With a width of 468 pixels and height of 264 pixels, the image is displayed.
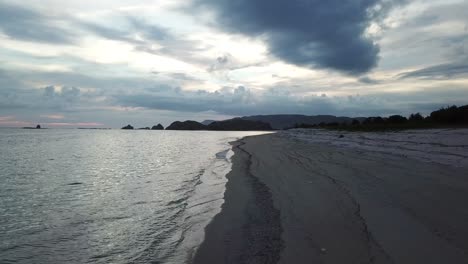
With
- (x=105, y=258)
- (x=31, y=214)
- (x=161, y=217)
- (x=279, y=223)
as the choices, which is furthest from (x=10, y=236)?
(x=279, y=223)

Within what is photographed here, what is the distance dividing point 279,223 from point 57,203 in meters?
6.68

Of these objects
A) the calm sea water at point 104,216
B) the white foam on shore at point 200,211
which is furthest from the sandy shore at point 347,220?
the calm sea water at point 104,216

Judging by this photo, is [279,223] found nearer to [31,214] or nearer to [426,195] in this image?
[426,195]

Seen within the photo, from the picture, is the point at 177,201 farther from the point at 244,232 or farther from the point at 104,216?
Result: the point at 244,232

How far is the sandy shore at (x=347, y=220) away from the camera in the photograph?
5.54 meters

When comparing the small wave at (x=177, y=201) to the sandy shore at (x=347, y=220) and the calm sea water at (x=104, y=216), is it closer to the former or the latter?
the calm sea water at (x=104, y=216)

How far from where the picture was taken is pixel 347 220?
7484 millimetres

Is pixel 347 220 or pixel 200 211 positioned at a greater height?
pixel 347 220

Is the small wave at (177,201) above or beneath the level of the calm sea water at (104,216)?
beneath

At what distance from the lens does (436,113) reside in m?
39.5

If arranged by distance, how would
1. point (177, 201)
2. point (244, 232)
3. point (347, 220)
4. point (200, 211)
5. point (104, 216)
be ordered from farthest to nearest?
point (177, 201), point (200, 211), point (104, 216), point (347, 220), point (244, 232)

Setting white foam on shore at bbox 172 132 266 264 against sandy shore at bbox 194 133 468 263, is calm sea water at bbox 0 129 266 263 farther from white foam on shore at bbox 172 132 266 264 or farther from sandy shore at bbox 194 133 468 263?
sandy shore at bbox 194 133 468 263

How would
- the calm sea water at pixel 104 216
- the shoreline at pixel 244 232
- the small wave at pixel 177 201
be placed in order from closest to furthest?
the shoreline at pixel 244 232, the calm sea water at pixel 104 216, the small wave at pixel 177 201

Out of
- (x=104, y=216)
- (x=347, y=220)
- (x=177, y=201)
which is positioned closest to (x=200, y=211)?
(x=177, y=201)
